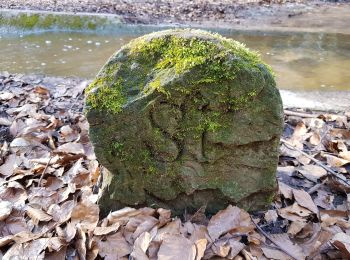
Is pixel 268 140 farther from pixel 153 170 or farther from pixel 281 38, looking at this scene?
pixel 281 38

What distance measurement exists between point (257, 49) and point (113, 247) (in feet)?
19.7

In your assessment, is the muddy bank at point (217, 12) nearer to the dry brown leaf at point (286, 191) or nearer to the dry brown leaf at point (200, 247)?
the dry brown leaf at point (286, 191)

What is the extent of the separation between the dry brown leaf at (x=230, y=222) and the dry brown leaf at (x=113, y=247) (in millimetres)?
426

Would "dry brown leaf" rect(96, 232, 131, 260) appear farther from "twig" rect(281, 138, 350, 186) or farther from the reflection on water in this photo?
the reflection on water

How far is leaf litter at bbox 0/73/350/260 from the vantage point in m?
2.03

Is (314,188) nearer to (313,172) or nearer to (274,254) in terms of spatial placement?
(313,172)

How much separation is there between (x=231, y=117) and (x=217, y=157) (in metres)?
0.22

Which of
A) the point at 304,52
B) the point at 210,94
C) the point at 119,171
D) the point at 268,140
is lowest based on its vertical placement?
the point at 304,52

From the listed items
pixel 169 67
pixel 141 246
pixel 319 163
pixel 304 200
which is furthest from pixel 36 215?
pixel 319 163

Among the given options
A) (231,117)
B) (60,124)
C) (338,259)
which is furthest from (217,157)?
(60,124)

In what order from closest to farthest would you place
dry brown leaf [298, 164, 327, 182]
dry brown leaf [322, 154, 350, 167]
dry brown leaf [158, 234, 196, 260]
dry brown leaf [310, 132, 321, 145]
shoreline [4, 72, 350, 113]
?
dry brown leaf [158, 234, 196, 260] < dry brown leaf [298, 164, 327, 182] < dry brown leaf [322, 154, 350, 167] < dry brown leaf [310, 132, 321, 145] < shoreline [4, 72, 350, 113]

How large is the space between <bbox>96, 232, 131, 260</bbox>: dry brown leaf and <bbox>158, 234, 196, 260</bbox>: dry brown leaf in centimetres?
18

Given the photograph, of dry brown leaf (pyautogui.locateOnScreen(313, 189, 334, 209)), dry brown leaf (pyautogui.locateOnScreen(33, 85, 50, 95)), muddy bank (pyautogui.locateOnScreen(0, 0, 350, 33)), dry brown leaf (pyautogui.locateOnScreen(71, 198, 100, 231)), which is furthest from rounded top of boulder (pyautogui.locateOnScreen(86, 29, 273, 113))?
muddy bank (pyautogui.locateOnScreen(0, 0, 350, 33))

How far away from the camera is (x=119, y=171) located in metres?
2.18
